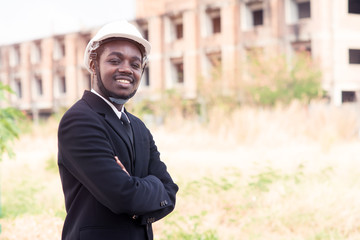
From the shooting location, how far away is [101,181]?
5.68 ft

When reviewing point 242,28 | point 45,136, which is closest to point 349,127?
point 45,136

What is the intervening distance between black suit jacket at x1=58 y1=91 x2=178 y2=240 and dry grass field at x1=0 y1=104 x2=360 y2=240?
7.64 ft

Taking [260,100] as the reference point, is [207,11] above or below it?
above

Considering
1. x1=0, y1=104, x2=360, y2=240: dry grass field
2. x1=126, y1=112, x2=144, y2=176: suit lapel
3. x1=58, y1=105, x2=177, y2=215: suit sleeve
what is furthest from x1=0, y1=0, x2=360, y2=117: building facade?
x1=58, y1=105, x2=177, y2=215: suit sleeve

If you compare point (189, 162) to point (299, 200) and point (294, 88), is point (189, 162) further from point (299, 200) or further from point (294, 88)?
point (294, 88)

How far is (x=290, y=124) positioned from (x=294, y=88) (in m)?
8.35

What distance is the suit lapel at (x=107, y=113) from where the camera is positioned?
1898 millimetres

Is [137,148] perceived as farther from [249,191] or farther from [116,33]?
[249,191]

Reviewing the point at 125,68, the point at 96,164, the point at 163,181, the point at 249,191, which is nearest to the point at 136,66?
the point at 125,68

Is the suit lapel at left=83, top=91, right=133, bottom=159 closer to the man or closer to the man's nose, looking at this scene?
the man

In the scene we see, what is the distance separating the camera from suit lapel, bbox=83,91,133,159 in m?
1.90

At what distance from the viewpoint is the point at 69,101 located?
110 feet

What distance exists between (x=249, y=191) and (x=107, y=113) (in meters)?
4.15

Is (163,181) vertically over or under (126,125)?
under
